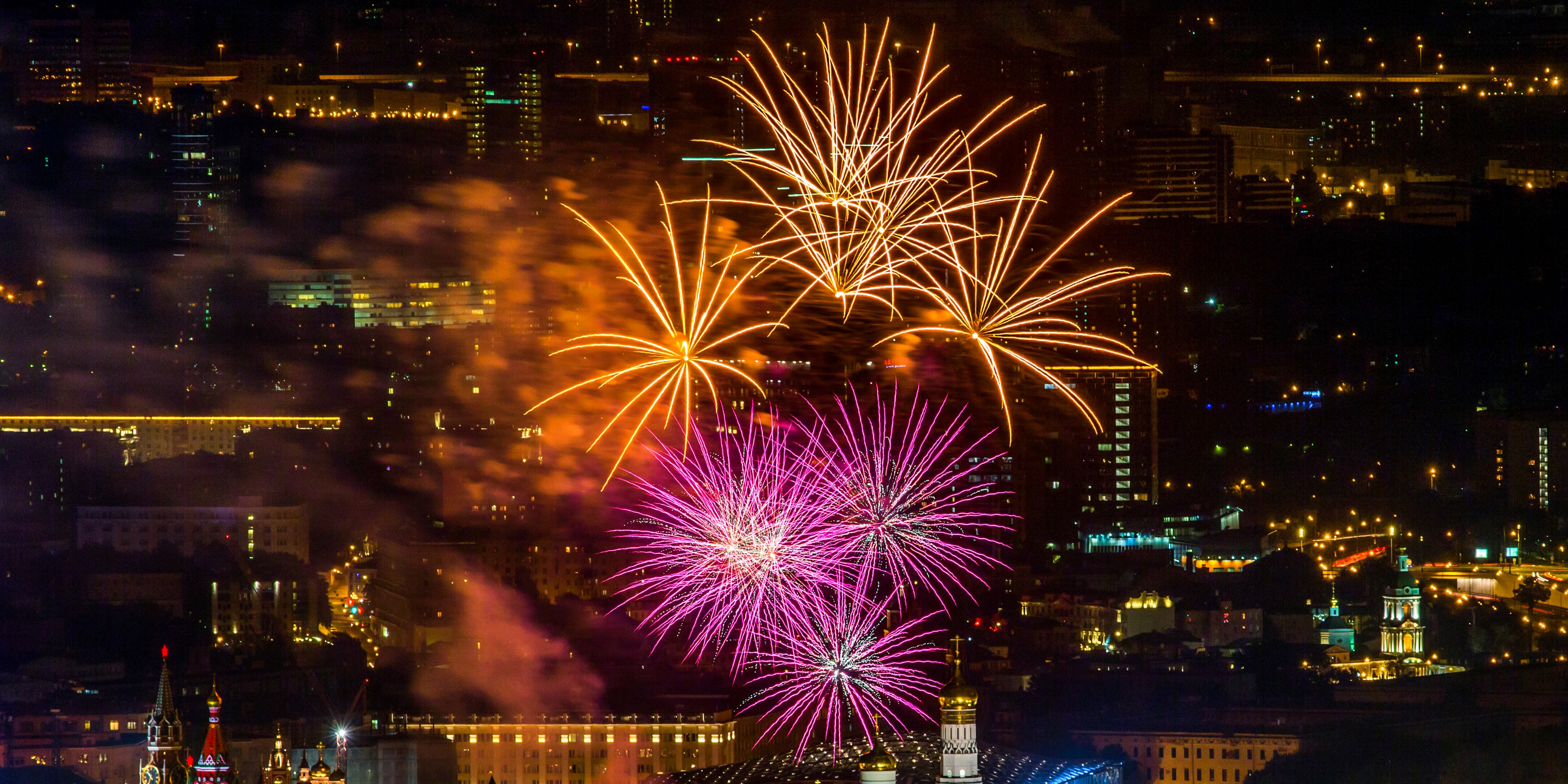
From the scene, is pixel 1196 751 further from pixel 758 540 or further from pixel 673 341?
pixel 758 540

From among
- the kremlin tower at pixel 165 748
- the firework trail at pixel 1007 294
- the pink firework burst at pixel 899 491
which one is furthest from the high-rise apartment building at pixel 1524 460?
the kremlin tower at pixel 165 748

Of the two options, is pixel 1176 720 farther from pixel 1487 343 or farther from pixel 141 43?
pixel 141 43

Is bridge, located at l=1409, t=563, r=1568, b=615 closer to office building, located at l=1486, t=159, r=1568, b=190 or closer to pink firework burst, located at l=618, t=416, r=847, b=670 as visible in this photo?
office building, located at l=1486, t=159, r=1568, b=190

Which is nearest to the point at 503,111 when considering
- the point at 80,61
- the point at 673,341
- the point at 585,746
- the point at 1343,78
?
the point at 80,61

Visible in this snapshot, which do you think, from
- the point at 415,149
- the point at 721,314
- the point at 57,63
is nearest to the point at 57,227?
the point at 57,63

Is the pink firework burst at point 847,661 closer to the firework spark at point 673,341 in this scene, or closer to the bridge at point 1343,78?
the firework spark at point 673,341

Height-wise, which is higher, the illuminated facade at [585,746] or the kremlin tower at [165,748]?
the kremlin tower at [165,748]
